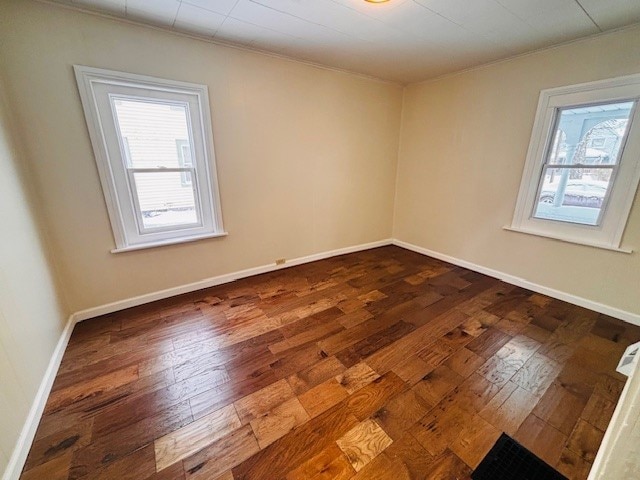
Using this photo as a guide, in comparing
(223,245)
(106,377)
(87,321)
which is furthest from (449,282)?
(87,321)

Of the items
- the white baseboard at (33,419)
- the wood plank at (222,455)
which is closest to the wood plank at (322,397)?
the wood plank at (222,455)

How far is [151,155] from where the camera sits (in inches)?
91.9

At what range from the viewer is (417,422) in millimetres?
1384

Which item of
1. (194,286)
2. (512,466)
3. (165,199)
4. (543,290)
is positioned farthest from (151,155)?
(543,290)

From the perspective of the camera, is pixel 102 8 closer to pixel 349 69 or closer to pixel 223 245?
pixel 223 245

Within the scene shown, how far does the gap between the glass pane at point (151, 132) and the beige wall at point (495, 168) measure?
3067 mm

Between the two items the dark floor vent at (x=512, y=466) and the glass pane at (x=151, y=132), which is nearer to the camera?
the dark floor vent at (x=512, y=466)

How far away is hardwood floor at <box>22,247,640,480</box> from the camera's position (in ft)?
3.99

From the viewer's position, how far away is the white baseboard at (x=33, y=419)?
3.69 feet

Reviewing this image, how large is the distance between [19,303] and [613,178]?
14.4 ft

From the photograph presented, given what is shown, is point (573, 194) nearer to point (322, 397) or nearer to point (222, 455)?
point (322, 397)

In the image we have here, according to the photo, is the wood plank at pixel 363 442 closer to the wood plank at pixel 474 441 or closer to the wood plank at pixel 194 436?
the wood plank at pixel 474 441

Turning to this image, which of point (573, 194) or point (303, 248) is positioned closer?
point (573, 194)

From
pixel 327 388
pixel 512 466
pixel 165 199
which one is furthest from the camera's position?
pixel 165 199
